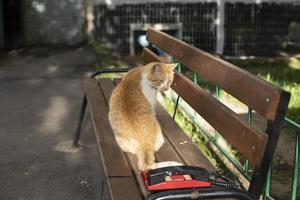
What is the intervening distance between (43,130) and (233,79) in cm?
312

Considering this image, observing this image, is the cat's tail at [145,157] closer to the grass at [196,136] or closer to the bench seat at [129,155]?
the bench seat at [129,155]

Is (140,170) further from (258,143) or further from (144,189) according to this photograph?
(258,143)

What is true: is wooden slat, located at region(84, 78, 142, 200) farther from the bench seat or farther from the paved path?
the paved path

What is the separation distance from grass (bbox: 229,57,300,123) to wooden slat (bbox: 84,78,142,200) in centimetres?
241

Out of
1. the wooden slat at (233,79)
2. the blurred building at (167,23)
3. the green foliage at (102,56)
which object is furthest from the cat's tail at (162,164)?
the blurred building at (167,23)

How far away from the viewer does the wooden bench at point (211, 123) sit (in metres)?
2.47

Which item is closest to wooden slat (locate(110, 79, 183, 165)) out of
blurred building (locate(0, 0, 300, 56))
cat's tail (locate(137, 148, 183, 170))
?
cat's tail (locate(137, 148, 183, 170))

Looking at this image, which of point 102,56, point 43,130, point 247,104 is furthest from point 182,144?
point 102,56

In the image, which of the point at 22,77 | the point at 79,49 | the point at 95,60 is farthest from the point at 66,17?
the point at 22,77

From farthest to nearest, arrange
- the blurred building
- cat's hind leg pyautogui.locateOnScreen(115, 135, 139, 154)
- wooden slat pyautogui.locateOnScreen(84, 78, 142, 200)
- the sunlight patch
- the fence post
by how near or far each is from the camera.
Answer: the fence post
the blurred building
the sunlight patch
cat's hind leg pyautogui.locateOnScreen(115, 135, 139, 154)
wooden slat pyautogui.locateOnScreen(84, 78, 142, 200)

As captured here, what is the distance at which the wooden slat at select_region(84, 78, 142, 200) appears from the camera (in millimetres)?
2701

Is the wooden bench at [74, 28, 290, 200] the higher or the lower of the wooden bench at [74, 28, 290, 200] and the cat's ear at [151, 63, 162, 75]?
the lower

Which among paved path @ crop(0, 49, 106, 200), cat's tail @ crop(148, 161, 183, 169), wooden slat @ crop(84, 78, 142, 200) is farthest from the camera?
paved path @ crop(0, 49, 106, 200)

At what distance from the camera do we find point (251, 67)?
8.59 m
